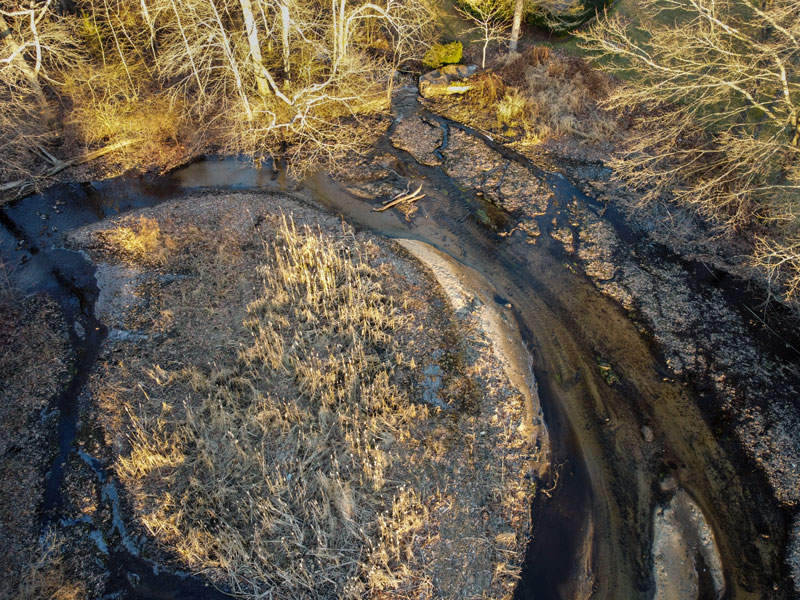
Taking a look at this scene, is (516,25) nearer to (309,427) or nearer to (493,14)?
(493,14)

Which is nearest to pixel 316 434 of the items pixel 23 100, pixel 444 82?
pixel 444 82

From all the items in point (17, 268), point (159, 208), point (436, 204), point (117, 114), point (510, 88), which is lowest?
point (17, 268)

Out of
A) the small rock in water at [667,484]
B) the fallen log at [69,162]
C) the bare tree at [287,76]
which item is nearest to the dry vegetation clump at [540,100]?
the bare tree at [287,76]

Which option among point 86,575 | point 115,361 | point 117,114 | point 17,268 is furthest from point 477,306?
point 117,114

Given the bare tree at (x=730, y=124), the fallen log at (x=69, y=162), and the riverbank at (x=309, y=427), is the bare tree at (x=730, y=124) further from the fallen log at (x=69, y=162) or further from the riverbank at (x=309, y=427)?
the fallen log at (x=69, y=162)

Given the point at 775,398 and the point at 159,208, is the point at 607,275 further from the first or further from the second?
the point at 159,208

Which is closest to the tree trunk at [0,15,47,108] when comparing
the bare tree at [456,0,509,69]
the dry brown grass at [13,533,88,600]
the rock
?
the rock
